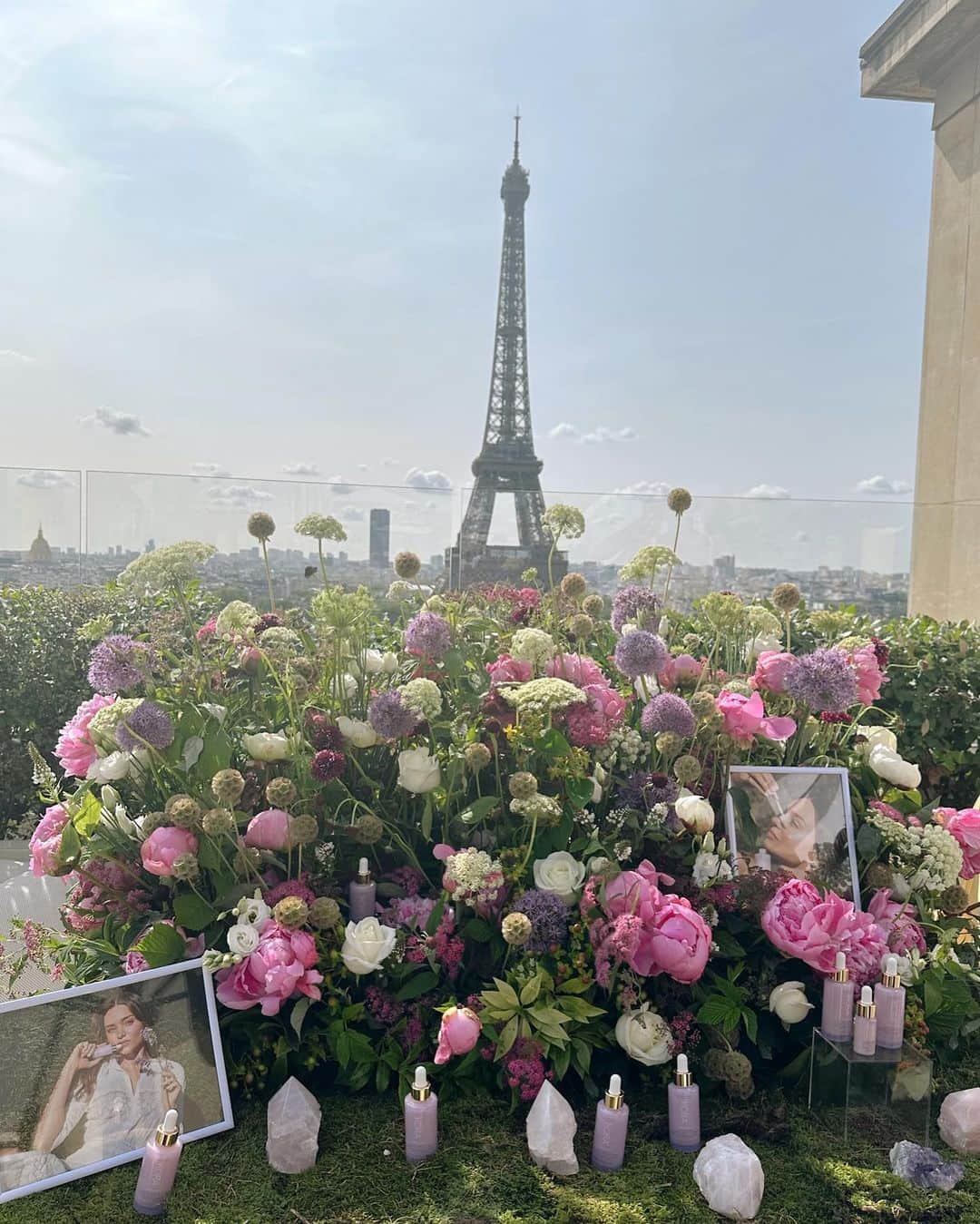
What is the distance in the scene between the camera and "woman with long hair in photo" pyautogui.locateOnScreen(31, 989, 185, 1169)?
1224mm

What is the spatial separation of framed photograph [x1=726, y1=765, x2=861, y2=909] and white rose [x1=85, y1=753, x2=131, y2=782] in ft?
3.51

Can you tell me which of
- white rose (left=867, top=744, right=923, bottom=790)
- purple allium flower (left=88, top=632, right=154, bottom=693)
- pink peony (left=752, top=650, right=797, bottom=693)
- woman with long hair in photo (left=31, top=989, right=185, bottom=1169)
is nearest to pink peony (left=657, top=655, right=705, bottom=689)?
pink peony (left=752, top=650, right=797, bottom=693)

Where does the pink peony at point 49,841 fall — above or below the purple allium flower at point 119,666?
below

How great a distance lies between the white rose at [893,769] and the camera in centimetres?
169

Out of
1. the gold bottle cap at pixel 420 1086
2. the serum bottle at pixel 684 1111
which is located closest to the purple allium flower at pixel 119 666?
the gold bottle cap at pixel 420 1086

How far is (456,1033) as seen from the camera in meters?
1.26

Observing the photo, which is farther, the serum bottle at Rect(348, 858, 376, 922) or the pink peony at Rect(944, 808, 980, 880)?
the pink peony at Rect(944, 808, 980, 880)

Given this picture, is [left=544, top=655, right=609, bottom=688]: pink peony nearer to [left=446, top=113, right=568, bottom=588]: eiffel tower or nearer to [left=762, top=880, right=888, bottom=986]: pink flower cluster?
[left=762, top=880, right=888, bottom=986]: pink flower cluster

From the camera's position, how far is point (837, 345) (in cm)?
648

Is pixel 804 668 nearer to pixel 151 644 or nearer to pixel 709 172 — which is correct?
pixel 151 644

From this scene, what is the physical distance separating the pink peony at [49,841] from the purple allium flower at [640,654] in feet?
3.39

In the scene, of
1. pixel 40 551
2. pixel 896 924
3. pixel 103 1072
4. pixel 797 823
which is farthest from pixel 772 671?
pixel 40 551

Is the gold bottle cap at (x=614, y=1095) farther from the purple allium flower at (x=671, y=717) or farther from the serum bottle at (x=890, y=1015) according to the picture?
the purple allium flower at (x=671, y=717)

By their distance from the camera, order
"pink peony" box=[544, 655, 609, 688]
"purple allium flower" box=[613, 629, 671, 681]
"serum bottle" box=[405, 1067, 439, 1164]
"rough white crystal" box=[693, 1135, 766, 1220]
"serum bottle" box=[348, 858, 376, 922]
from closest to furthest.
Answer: "rough white crystal" box=[693, 1135, 766, 1220]
"serum bottle" box=[405, 1067, 439, 1164]
"serum bottle" box=[348, 858, 376, 922]
"purple allium flower" box=[613, 629, 671, 681]
"pink peony" box=[544, 655, 609, 688]
